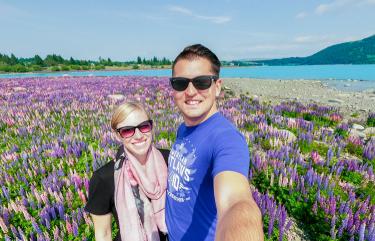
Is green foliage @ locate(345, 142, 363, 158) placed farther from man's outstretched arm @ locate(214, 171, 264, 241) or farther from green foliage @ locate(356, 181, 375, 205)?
man's outstretched arm @ locate(214, 171, 264, 241)

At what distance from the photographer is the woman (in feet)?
8.87

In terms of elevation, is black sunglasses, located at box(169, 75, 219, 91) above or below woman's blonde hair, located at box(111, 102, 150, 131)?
above

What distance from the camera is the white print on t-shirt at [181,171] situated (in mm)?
2254

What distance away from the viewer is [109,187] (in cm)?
276

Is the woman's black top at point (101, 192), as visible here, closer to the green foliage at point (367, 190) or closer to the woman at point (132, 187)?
the woman at point (132, 187)

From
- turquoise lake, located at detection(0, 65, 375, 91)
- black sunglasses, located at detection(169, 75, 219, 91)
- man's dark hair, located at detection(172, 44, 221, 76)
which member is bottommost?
turquoise lake, located at detection(0, 65, 375, 91)

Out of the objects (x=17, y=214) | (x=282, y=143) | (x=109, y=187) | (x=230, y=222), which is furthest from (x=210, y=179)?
(x=282, y=143)

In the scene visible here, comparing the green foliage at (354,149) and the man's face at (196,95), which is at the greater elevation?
the man's face at (196,95)

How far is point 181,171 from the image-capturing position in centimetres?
234

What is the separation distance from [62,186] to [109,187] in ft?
6.24

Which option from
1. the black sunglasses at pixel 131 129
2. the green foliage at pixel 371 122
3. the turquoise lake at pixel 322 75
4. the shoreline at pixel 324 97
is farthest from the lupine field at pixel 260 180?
the turquoise lake at pixel 322 75

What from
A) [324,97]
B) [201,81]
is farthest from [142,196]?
[324,97]

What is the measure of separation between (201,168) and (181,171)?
275 millimetres

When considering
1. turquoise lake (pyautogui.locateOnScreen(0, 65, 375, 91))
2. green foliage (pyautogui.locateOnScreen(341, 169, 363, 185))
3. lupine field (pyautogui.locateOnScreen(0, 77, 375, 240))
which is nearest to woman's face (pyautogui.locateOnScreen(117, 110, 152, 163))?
lupine field (pyautogui.locateOnScreen(0, 77, 375, 240))
